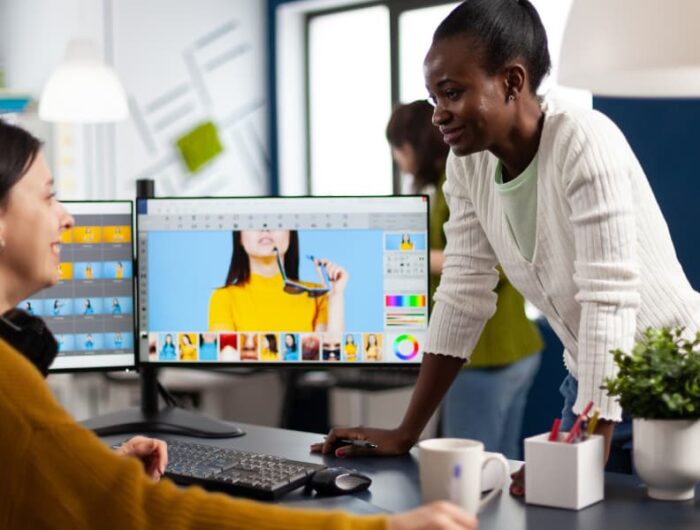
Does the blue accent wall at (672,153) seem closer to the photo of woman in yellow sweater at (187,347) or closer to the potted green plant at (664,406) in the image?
the photo of woman in yellow sweater at (187,347)

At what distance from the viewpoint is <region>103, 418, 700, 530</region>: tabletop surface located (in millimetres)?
1305

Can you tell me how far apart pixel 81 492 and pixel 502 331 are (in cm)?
207

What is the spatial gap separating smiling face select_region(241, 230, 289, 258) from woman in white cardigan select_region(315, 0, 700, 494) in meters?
0.37

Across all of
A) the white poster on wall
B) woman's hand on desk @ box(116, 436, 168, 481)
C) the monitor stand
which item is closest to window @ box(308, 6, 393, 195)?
the white poster on wall

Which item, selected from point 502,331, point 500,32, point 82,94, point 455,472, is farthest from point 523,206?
point 82,94

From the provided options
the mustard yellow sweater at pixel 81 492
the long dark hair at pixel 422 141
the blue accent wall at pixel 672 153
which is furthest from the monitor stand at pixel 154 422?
the blue accent wall at pixel 672 153

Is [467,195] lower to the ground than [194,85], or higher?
lower

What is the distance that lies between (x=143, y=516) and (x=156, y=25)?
4.59 metres

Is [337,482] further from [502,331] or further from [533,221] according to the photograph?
[502,331]

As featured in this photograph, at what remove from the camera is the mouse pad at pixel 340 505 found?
140 centimetres

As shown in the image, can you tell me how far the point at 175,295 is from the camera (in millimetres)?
2088

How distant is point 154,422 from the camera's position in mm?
2057

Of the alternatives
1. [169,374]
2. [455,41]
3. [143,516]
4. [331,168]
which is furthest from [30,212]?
→ [331,168]

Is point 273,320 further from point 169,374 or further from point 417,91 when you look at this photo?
point 417,91
